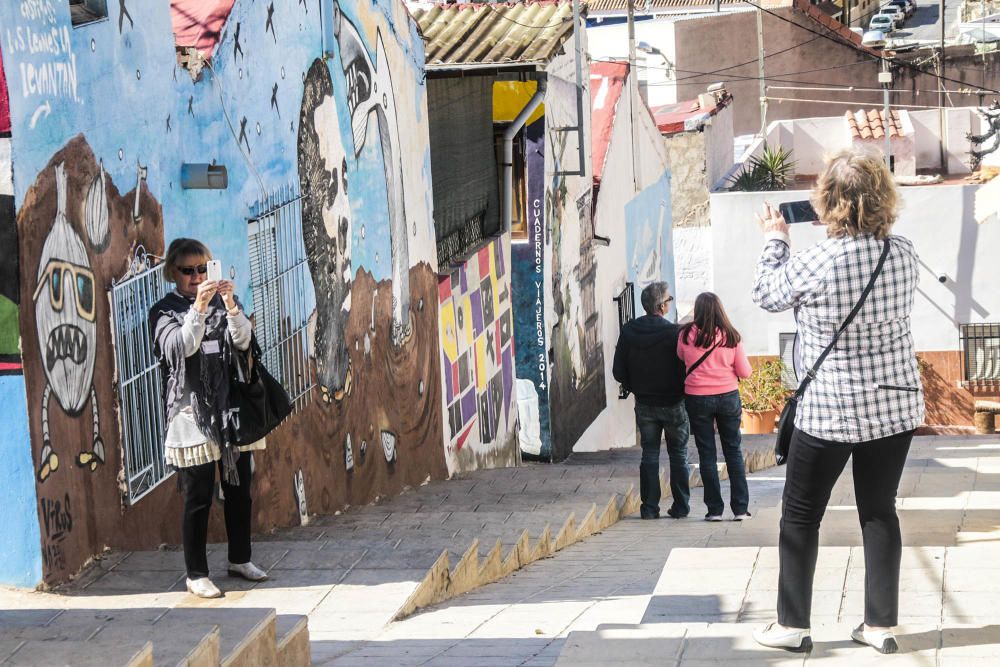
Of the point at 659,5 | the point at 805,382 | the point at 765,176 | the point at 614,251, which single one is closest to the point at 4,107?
the point at 805,382

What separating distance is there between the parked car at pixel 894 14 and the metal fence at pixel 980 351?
25059mm

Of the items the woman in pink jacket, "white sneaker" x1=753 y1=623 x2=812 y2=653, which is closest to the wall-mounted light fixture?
the woman in pink jacket

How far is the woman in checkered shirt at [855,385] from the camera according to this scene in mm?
4020

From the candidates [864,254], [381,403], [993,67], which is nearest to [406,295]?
[381,403]

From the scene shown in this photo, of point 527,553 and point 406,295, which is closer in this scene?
point 527,553

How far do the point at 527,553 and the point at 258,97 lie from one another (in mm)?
2768

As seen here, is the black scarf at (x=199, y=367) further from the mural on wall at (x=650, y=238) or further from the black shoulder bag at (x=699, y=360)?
the mural on wall at (x=650, y=238)

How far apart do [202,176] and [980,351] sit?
1996cm

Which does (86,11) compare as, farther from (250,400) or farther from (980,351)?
(980,351)

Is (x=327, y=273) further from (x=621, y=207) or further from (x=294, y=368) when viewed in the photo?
(x=621, y=207)

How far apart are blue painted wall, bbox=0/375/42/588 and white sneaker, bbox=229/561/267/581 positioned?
2.52ft

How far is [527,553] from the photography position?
698 centimetres

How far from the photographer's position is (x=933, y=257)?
2362cm

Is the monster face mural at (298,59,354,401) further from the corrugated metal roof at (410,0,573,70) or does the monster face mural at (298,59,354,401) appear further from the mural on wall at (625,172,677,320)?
the mural on wall at (625,172,677,320)
